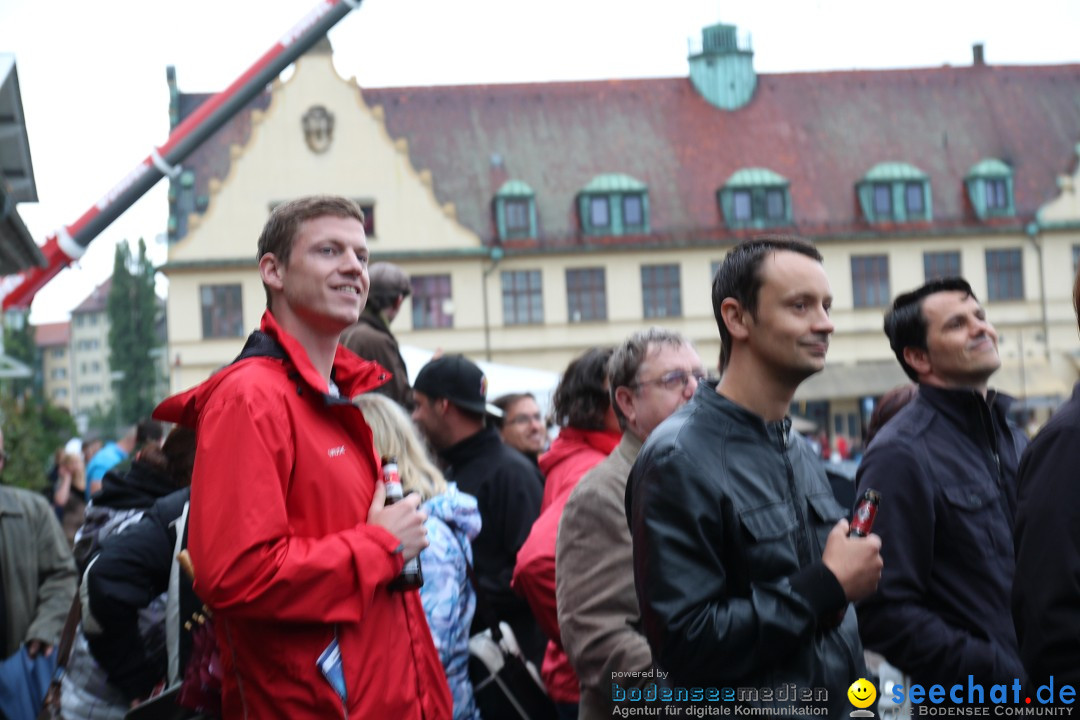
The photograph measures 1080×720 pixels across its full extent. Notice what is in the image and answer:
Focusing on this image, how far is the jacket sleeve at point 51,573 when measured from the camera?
6.95 metres

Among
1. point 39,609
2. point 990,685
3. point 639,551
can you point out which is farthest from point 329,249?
point 39,609

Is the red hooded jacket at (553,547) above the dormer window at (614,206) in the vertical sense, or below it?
below

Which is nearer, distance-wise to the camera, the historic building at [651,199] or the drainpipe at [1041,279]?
the historic building at [651,199]

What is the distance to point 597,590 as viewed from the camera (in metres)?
4.39

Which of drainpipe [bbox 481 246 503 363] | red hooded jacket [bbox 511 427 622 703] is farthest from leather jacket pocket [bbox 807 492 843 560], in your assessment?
drainpipe [bbox 481 246 503 363]

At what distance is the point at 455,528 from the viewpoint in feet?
16.2

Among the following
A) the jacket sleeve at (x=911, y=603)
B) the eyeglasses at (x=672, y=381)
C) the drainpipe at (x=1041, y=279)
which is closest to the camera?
the jacket sleeve at (x=911, y=603)

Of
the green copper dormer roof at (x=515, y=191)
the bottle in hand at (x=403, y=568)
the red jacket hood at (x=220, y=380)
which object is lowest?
the bottle in hand at (x=403, y=568)

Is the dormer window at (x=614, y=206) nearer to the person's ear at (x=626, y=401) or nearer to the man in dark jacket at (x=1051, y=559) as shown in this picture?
the person's ear at (x=626, y=401)

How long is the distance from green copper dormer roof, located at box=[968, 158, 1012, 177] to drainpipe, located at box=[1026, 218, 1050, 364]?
6.24ft

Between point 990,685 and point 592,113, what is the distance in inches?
1696

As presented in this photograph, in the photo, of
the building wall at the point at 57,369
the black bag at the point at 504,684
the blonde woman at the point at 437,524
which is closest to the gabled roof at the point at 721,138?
the black bag at the point at 504,684

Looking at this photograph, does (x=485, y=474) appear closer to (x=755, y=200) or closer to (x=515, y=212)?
(x=515, y=212)

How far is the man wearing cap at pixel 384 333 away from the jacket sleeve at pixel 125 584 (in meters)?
2.22
